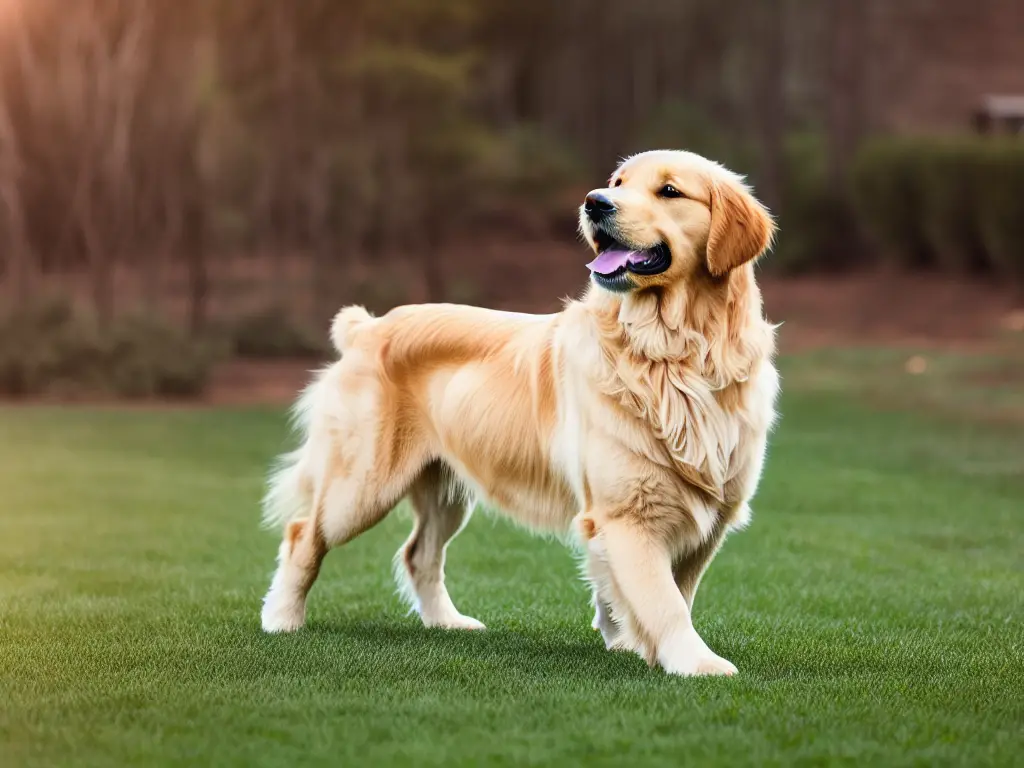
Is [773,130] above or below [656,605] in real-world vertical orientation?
below

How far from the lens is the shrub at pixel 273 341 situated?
85.8ft

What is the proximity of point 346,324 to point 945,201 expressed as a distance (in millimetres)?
22521

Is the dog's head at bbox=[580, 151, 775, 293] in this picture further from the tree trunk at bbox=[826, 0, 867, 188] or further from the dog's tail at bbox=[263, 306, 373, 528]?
the tree trunk at bbox=[826, 0, 867, 188]

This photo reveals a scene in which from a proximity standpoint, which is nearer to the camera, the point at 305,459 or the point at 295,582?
the point at 295,582

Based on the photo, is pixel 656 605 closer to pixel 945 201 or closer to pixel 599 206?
pixel 599 206

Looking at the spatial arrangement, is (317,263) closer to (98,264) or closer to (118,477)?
(98,264)

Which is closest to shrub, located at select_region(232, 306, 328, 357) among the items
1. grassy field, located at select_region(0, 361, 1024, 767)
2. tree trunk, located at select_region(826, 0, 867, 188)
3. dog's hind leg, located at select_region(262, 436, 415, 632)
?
tree trunk, located at select_region(826, 0, 867, 188)

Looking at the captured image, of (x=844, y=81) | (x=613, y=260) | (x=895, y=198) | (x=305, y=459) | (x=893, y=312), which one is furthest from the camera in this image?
(x=844, y=81)


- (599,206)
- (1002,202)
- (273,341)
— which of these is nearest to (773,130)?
(1002,202)

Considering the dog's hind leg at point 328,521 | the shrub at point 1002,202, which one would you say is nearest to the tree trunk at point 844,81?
the shrub at point 1002,202

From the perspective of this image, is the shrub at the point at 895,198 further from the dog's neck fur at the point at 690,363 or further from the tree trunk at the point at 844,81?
the dog's neck fur at the point at 690,363

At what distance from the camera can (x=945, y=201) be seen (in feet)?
89.0

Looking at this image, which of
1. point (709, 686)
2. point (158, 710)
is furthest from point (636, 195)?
point (158, 710)

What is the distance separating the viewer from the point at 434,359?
6383 mm
